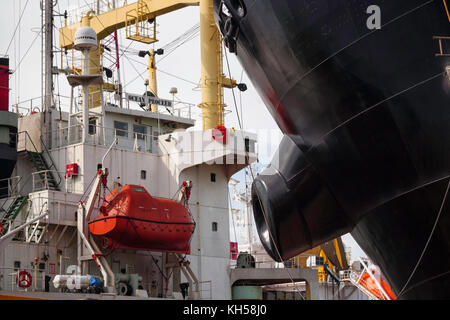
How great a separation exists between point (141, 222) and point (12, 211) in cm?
509

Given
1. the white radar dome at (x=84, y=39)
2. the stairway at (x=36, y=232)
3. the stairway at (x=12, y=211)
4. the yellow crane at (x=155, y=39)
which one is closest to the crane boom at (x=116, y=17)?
the yellow crane at (x=155, y=39)

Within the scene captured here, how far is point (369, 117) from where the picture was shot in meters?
13.1

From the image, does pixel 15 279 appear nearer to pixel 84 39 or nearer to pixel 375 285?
pixel 84 39

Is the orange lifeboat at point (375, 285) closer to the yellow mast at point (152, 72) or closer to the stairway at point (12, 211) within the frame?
the stairway at point (12, 211)

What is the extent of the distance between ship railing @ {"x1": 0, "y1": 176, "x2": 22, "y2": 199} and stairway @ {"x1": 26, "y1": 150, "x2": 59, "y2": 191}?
2.68ft

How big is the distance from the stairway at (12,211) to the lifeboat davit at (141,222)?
3033mm

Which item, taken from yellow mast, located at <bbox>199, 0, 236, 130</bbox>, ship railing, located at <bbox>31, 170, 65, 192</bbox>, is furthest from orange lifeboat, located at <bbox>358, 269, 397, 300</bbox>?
ship railing, located at <bbox>31, 170, 65, 192</bbox>

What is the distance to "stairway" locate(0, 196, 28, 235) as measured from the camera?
27.4m

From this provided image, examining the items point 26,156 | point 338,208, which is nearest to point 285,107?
point 338,208

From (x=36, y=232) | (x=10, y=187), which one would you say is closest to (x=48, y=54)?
(x=10, y=187)

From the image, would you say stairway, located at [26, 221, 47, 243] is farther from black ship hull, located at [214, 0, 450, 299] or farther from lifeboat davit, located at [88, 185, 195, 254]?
black ship hull, located at [214, 0, 450, 299]

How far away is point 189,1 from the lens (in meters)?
33.1

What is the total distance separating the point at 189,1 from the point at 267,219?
1895 centimetres
